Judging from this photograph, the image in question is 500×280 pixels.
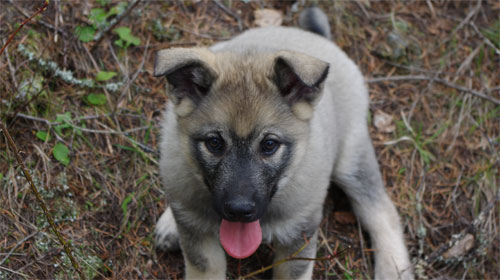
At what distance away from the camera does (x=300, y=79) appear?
2592mm

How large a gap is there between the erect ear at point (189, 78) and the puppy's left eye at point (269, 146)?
43 cm

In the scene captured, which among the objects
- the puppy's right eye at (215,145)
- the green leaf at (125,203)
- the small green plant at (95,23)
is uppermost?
the small green plant at (95,23)

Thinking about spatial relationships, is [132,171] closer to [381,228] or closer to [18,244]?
[18,244]

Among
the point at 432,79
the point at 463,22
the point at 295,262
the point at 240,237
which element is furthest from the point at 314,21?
the point at 240,237

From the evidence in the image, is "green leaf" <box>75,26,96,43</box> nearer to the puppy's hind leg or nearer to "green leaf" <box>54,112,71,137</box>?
"green leaf" <box>54,112,71,137</box>

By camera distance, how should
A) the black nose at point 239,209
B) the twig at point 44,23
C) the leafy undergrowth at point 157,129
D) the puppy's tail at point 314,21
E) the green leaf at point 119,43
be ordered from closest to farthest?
1. the black nose at point 239,209
2. the leafy undergrowth at point 157,129
3. the twig at point 44,23
4. the green leaf at point 119,43
5. the puppy's tail at point 314,21

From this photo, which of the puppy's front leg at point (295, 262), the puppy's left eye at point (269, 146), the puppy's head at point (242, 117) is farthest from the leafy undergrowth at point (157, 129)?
the puppy's left eye at point (269, 146)

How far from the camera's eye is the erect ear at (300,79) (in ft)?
8.55

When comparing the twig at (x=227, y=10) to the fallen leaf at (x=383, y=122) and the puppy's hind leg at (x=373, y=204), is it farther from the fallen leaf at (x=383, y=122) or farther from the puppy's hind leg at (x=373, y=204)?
the puppy's hind leg at (x=373, y=204)

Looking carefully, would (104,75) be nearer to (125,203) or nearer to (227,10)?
(125,203)

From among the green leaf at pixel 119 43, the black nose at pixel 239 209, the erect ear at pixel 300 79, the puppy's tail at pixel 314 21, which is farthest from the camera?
the puppy's tail at pixel 314 21

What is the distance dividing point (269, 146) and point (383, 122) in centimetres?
209

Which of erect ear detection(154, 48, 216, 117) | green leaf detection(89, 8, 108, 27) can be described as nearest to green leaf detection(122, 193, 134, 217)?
erect ear detection(154, 48, 216, 117)

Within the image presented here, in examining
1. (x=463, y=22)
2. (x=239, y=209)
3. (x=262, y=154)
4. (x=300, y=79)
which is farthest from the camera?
(x=463, y=22)
